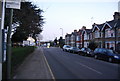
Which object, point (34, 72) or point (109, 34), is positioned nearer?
point (34, 72)

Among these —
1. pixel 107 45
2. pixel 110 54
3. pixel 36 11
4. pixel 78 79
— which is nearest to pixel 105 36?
pixel 107 45

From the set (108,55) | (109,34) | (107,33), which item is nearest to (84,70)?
(108,55)

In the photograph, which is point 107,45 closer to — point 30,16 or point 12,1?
point 30,16

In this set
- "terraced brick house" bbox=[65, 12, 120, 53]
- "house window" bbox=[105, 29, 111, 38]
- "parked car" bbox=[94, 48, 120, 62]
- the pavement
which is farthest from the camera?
"house window" bbox=[105, 29, 111, 38]

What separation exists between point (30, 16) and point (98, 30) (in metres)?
25.5

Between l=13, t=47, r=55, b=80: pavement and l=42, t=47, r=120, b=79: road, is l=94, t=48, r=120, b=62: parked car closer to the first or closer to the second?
l=42, t=47, r=120, b=79: road

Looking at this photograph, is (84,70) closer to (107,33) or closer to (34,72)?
(34,72)

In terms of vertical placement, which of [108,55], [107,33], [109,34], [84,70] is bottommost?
[84,70]

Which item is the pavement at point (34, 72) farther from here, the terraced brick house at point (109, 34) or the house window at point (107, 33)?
the house window at point (107, 33)

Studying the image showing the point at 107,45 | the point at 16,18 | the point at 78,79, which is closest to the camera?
the point at 78,79

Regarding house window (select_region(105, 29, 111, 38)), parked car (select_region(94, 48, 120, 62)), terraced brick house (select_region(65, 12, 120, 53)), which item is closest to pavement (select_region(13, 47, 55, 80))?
parked car (select_region(94, 48, 120, 62))

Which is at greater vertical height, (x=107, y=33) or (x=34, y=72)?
(x=107, y=33)

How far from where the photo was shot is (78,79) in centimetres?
812

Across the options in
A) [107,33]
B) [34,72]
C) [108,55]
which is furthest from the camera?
[107,33]
